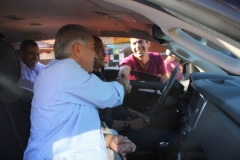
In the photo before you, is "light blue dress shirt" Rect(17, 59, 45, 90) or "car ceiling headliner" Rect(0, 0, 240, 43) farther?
"light blue dress shirt" Rect(17, 59, 45, 90)

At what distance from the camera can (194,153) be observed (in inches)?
64.5

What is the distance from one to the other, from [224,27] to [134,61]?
3087mm

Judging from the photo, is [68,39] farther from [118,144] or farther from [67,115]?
[118,144]

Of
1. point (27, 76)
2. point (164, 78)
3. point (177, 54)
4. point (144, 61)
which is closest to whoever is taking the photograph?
point (177, 54)

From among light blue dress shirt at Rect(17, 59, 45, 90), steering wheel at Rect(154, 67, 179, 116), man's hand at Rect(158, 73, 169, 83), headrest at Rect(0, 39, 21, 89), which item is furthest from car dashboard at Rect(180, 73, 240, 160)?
light blue dress shirt at Rect(17, 59, 45, 90)

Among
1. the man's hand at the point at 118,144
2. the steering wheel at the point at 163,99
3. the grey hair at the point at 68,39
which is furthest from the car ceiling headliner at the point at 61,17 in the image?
the man's hand at the point at 118,144

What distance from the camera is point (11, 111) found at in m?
1.68

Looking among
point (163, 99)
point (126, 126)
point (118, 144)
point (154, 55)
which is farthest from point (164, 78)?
point (118, 144)

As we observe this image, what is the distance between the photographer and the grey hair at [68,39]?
1.61 m

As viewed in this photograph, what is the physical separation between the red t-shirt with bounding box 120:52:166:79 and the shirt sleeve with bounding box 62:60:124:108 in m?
2.35

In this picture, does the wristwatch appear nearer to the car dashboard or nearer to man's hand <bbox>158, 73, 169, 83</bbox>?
the car dashboard

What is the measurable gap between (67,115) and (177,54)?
1395 millimetres

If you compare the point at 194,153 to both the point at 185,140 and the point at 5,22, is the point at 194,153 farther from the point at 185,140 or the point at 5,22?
→ the point at 5,22

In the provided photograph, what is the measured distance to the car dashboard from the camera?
1.20 meters
